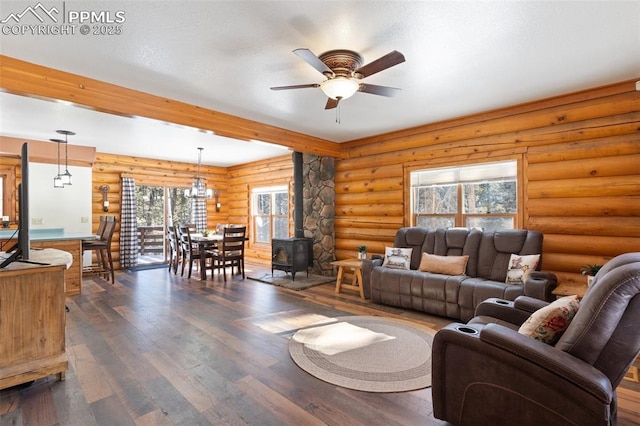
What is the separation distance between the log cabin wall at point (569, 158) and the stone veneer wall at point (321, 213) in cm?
189

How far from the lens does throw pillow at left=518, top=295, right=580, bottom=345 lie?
179cm

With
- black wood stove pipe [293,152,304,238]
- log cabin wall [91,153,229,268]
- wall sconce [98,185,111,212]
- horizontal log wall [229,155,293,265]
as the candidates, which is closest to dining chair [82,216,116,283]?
wall sconce [98,185,111,212]

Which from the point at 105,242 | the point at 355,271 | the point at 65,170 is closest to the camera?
the point at 355,271

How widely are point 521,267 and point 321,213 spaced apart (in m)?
3.63

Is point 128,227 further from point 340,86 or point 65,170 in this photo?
point 340,86

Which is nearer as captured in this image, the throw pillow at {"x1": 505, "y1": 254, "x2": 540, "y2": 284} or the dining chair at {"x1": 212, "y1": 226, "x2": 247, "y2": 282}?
the throw pillow at {"x1": 505, "y1": 254, "x2": 540, "y2": 284}

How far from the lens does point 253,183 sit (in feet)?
29.3

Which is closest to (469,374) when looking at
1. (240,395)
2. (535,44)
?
(240,395)

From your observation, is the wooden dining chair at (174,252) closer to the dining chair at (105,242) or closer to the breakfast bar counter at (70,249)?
the dining chair at (105,242)

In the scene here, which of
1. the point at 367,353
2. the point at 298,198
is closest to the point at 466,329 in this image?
the point at 367,353

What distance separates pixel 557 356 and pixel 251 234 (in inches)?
317

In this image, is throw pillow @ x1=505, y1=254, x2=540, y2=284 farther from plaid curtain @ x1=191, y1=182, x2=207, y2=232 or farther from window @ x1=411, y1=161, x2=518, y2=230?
plaid curtain @ x1=191, y1=182, x2=207, y2=232

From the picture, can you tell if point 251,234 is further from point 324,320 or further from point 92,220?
point 324,320

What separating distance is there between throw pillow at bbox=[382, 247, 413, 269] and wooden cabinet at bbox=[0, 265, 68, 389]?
12.5 feet
